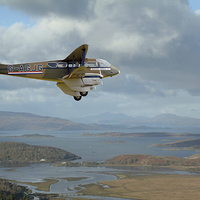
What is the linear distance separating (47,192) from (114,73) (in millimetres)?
170679

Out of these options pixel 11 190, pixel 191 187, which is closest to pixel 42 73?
pixel 11 190

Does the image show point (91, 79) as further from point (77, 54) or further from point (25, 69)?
point (25, 69)

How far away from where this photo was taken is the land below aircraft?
27.1 m

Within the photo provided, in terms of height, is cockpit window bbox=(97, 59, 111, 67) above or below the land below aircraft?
above

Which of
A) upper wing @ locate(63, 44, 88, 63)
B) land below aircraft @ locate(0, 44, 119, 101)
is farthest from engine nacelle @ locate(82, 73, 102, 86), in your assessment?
upper wing @ locate(63, 44, 88, 63)

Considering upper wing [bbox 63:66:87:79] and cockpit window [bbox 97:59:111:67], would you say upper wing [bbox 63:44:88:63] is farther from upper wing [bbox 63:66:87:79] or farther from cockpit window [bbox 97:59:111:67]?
cockpit window [bbox 97:59:111:67]

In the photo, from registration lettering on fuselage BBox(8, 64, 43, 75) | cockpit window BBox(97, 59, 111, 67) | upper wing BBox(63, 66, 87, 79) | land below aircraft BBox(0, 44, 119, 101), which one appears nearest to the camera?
upper wing BBox(63, 66, 87, 79)

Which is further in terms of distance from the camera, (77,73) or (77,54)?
(77,54)

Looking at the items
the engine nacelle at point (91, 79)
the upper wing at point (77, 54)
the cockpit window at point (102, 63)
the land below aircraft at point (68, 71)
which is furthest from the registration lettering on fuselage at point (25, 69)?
the cockpit window at point (102, 63)

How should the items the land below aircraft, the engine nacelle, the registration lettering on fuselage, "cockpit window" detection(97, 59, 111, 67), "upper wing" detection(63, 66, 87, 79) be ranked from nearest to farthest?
1. "upper wing" detection(63, 66, 87, 79)
2. the land below aircraft
3. the engine nacelle
4. the registration lettering on fuselage
5. "cockpit window" detection(97, 59, 111, 67)

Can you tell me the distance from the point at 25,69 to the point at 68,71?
14.8 ft

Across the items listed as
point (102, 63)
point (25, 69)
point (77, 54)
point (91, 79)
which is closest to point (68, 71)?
point (77, 54)

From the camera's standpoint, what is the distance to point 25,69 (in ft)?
96.5

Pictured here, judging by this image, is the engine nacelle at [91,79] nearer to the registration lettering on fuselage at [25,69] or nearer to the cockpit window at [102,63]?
the cockpit window at [102,63]
